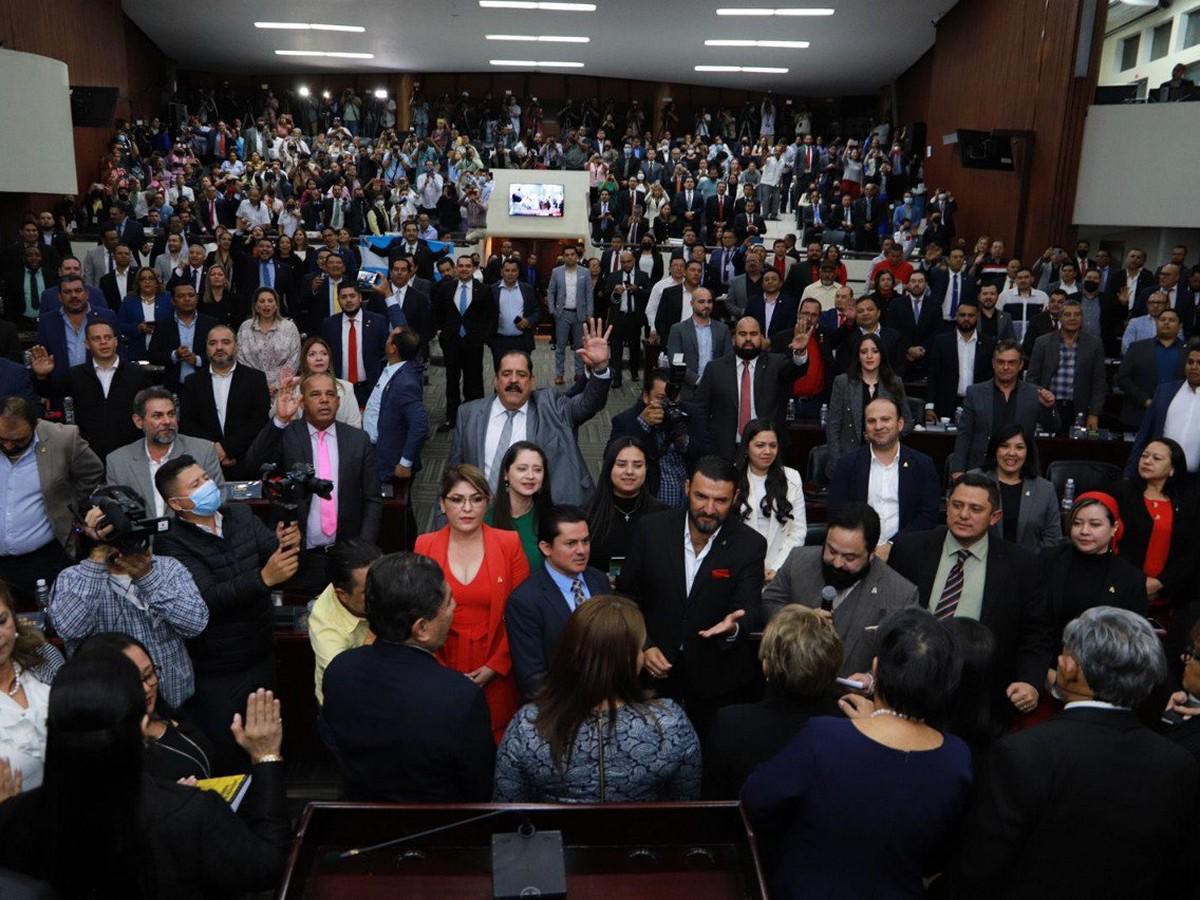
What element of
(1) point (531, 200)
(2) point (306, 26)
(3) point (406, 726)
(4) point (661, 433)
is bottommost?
(3) point (406, 726)

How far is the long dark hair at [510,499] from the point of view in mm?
3398

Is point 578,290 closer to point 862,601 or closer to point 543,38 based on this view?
point 862,601

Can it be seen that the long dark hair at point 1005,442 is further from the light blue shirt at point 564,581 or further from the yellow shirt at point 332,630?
the yellow shirt at point 332,630

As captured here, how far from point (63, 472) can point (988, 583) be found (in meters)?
3.58

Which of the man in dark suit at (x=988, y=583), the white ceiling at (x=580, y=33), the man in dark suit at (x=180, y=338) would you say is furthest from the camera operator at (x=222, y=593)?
the white ceiling at (x=580, y=33)

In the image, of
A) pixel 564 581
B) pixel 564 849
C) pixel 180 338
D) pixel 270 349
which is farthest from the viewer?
pixel 180 338

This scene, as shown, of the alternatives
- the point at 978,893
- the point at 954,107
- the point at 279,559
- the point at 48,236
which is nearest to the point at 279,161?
the point at 48,236

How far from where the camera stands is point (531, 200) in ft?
50.8

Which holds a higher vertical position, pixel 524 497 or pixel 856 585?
pixel 524 497

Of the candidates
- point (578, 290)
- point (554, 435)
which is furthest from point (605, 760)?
point (578, 290)

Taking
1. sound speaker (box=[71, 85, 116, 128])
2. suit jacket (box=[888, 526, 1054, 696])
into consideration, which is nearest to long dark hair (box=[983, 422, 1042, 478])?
suit jacket (box=[888, 526, 1054, 696])

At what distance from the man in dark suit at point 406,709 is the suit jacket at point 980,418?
3501mm

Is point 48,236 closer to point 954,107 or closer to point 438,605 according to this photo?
point 438,605

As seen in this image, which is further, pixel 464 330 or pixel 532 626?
pixel 464 330
